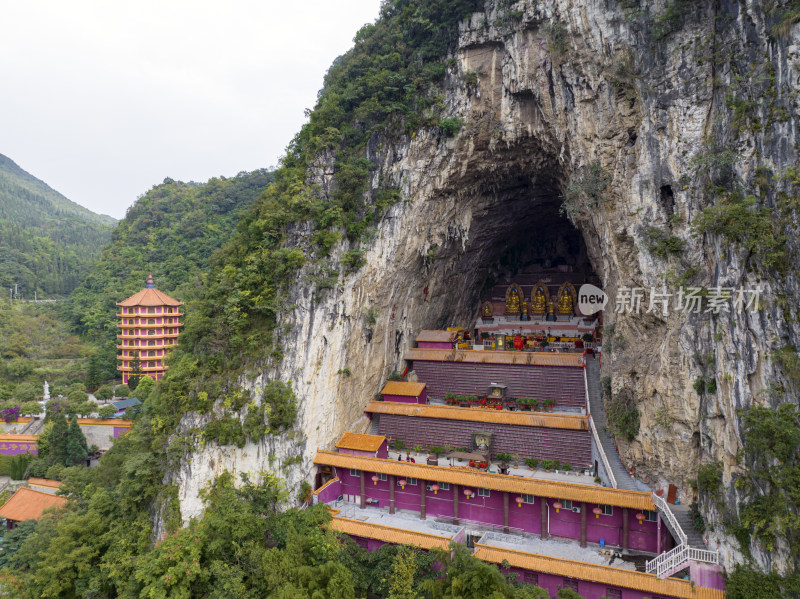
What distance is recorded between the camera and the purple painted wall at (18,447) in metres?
27.8

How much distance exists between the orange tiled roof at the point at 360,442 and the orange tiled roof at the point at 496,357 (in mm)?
5277

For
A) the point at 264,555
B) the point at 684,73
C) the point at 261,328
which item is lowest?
the point at 264,555

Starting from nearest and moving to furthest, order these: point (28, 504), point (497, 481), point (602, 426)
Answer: point (497, 481) → point (602, 426) → point (28, 504)

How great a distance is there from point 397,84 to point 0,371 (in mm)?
36761

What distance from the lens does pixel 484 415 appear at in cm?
1834

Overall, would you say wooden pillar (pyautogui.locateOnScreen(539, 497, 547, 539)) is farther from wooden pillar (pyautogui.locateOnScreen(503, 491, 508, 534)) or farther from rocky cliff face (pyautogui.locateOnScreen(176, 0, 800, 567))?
rocky cliff face (pyautogui.locateOnScreen(176, 0, 800, 567))

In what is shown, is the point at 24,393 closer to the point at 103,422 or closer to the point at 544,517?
the point at 103,422

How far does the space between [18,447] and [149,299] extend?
43.4 ft

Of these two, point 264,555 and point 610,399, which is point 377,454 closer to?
point 264,555

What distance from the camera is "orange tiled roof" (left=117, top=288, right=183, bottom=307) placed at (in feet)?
121

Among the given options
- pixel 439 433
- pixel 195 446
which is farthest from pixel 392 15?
pixel 195 446

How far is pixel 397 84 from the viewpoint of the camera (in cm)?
2019

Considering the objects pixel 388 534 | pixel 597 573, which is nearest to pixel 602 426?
pixel 597 573

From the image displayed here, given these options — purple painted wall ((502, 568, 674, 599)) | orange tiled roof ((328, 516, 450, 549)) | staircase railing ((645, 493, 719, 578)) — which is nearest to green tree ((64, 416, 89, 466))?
orange tiled roof ((328, 516, 450, 549))
